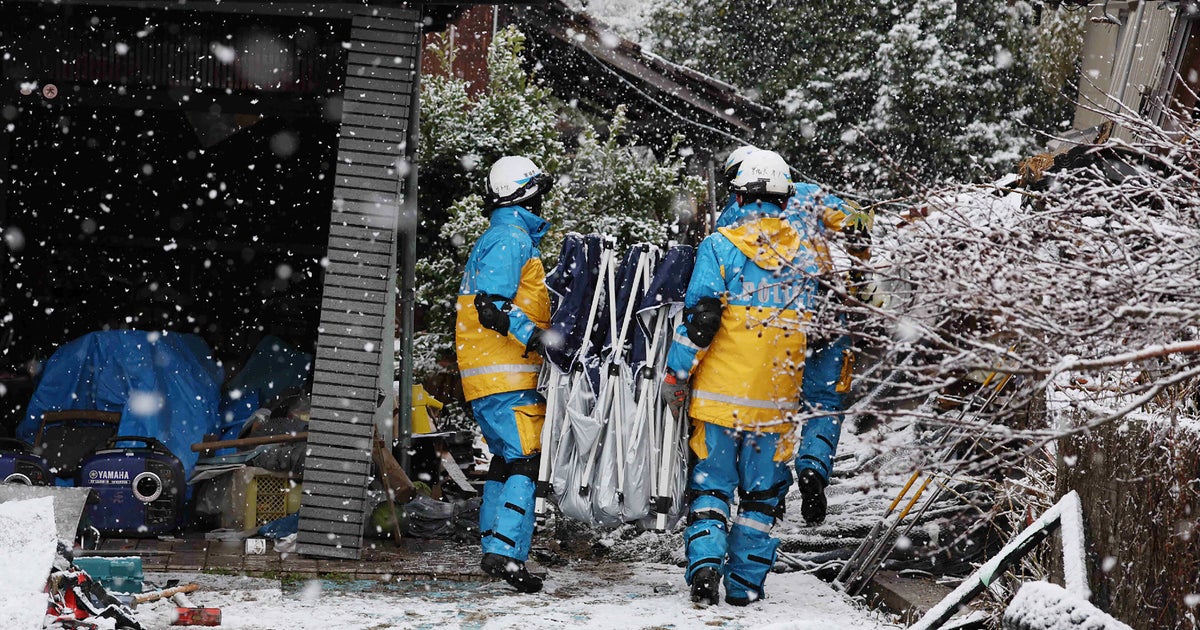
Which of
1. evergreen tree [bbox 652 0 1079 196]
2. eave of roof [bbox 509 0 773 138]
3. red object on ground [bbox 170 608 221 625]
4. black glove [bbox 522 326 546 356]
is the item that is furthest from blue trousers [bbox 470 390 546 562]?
evergreen tree [bbox 652 0 1079 196]

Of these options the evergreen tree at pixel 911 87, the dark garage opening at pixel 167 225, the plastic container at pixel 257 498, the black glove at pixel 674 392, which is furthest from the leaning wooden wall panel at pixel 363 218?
the evergreen tree at pixel 911 87

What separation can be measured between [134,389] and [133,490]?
102 cm

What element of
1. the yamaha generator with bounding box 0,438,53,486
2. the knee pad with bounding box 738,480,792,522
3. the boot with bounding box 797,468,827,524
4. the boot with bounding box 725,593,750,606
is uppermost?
the knee pad with bounding box 738,480,792,522

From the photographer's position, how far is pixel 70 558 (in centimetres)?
488

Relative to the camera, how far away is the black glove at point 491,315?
605cm

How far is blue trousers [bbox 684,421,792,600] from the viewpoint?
602cm

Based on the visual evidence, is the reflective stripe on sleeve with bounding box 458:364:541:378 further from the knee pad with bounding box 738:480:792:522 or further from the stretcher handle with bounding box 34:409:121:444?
the stretcher handle with bounding box 34:409:121:444

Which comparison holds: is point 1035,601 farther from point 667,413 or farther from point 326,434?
point 326,434

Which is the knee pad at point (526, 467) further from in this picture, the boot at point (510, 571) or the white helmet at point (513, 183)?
the white helmet at point (513, 183)

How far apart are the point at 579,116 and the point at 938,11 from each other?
727cm

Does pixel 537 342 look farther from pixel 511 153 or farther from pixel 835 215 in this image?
pixel 511 153

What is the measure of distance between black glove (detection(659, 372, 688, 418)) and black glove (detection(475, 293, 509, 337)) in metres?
0.84

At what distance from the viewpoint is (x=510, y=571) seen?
236 inches

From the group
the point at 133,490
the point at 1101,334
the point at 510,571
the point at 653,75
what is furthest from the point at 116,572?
the point at 653,75
